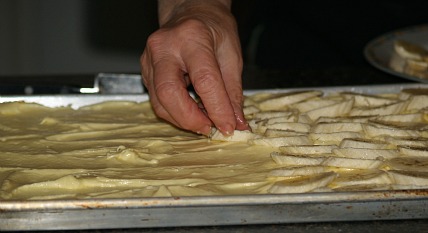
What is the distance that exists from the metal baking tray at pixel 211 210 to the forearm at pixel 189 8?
966mm

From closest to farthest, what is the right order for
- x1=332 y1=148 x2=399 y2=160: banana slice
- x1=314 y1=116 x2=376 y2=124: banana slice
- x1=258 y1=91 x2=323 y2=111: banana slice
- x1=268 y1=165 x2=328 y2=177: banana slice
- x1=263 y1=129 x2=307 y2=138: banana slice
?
1. x1=268 y1=165 x2=328 y2=177: banana slice
2. x1=332 y1=148 x2=399 y2=160: banana slice
3. x1=263 y1=129 x2=307 y2=138: banana slice
4. x1=314 y1=116 x2=376 y2=124: banana slice
5. x1=258 y1=91 x2=323 y2=111: banana slice

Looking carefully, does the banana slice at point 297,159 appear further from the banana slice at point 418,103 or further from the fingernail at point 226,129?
the banana slice at point 418,103

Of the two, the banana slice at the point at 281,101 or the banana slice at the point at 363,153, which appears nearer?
the banana slice at the point at 363,153

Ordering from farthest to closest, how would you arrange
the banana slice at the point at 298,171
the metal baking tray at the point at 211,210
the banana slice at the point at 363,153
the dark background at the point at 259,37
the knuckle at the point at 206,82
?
the dark background at the point at 259,37 → the knuckle at the point at 206,82 → the banana slice at the point at 363,153 → the banana slice at the point at 298,171 → the metal baking tray at the point at 211,210

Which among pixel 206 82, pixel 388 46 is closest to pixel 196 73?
pixel 206 82

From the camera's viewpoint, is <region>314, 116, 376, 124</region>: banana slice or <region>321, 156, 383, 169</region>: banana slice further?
<region>314, 116, 376, 124</region>: banana slice

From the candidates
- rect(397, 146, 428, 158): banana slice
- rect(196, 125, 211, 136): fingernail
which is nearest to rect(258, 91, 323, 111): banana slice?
rect(196, 125, 211, 136): fingernail

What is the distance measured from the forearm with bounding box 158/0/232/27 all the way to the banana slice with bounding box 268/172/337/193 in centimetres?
82

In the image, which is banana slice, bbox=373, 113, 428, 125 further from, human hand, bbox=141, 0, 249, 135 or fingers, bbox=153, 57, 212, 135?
fingers, bbox=153, 57, 212, 135

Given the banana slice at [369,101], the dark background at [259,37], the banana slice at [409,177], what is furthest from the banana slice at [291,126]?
the dark background at [259,37]

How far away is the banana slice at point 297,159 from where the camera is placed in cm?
221

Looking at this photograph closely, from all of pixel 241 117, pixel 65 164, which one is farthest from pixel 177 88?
pixel 65 164

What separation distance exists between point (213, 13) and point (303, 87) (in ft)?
1.88

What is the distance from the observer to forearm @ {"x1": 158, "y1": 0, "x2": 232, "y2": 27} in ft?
8.89
